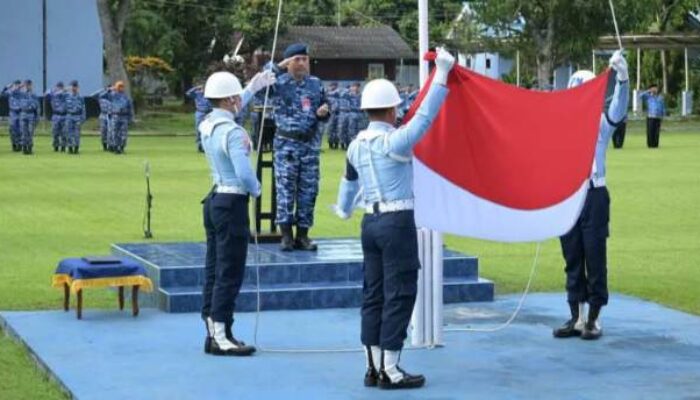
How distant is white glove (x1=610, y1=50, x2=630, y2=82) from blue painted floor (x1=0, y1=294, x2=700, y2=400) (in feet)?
6.48

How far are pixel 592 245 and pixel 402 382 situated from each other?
255cm

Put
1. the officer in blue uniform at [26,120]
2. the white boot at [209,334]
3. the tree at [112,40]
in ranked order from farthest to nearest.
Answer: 1. the tree at [112,40]
2. the officer in blue uniform at [26,120]
3. the white boot at [209,334]

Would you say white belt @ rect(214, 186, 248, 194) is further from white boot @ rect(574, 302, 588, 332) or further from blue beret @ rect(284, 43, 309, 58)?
blue beret @ rect(284, 43, 309, 58)

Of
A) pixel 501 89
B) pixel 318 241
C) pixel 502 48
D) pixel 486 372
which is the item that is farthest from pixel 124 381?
pixel 502 48

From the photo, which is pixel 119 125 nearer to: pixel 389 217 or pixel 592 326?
pixel 592 326

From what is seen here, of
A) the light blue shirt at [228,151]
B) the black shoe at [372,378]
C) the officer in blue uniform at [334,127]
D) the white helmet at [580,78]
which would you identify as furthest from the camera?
the officer in blue uniform at [334,127]

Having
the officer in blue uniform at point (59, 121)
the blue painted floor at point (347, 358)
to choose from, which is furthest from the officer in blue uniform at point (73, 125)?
the blue painted floor at point (347, 358)

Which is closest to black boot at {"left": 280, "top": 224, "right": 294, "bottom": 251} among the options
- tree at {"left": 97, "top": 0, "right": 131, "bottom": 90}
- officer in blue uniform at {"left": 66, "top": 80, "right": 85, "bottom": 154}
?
officer in blue uniform at {"left": 66, "top": 80, "right": 85, "bottom": 154}

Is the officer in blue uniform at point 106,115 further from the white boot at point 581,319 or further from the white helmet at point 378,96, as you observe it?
the white helmet at point 378,96

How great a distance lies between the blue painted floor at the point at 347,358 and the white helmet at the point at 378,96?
69.6 inches

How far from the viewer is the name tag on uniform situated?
44.9 feet

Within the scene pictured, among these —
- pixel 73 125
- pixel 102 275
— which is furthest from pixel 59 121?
pixel 102 275

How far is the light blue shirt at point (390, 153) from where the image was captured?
366 inches

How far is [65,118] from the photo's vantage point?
3859cm
